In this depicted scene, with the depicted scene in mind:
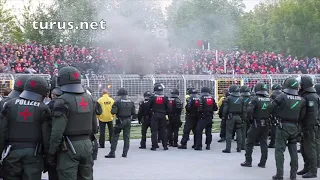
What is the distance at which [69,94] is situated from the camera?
6398 mm

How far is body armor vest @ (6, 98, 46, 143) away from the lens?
6211 mm

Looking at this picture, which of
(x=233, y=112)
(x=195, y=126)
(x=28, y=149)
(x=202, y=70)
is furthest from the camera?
(x=202, y=70)

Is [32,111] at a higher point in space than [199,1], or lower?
lower

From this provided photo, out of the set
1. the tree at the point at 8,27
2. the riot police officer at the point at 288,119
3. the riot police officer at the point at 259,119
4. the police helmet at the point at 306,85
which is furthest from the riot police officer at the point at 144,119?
the tree at the point at 8,27

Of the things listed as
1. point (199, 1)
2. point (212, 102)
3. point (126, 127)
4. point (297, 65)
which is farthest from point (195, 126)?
point (199, 1)

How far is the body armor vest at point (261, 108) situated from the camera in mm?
10656

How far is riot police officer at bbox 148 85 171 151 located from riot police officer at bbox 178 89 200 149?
626 mm

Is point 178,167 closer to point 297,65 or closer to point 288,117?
point 288,117

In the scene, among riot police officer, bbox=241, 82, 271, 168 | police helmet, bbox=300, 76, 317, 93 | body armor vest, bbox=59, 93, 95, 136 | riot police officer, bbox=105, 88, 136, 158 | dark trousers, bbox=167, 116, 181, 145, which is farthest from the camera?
dark trousers, bbox=167, 116, 181, 145

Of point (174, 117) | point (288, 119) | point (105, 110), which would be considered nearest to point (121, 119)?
point (105, 110)

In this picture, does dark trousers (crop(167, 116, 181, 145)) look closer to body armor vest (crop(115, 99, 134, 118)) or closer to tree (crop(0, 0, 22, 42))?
body armor vest (crop(115, 99, 134, 118))

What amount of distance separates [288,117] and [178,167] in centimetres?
312

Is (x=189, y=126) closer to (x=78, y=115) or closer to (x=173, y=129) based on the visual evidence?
(x=173, y=129)

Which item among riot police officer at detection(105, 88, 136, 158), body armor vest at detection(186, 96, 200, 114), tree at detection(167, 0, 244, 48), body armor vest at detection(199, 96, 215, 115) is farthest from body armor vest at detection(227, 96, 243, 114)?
tree at detection(167, 0, 244, 48)
